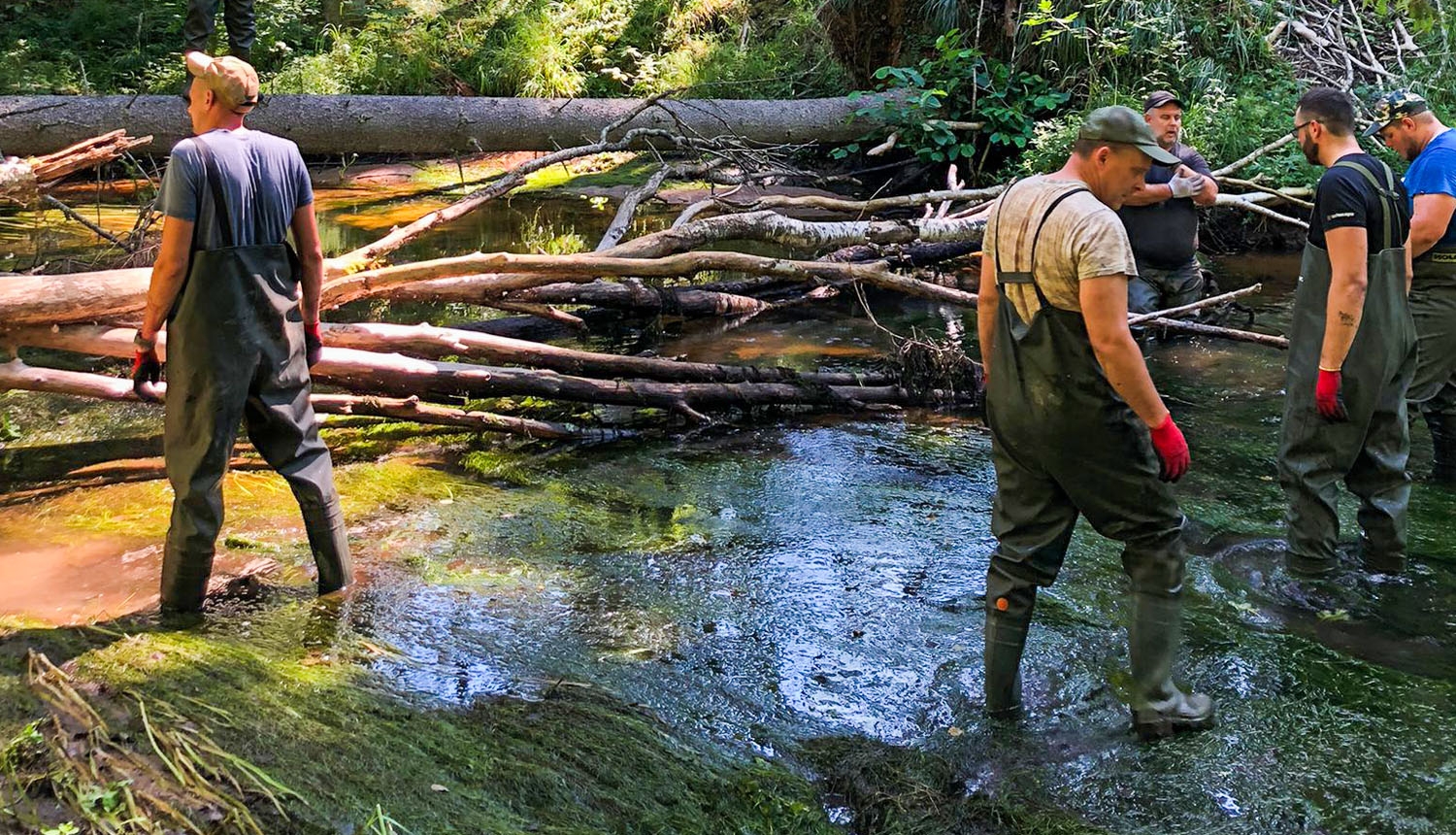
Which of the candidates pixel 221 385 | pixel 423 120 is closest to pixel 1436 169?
pixel 221 385

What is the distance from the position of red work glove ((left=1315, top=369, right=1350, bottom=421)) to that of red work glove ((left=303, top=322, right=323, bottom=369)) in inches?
164

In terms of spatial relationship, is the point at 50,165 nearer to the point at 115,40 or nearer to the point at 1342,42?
the point at 1342,42

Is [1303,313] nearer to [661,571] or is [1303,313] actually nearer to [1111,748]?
[1111,748]

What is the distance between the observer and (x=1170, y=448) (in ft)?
11.8

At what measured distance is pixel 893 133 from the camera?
1281 centimetres

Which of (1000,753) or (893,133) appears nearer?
(1000,753)

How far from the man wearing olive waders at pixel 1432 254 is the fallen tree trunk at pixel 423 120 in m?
7.37

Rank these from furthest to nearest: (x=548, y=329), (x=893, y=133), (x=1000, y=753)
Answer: (x=893, y=133) → (x=548, y=329) → (x=1000, y=753)

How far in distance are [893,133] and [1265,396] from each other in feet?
19.4

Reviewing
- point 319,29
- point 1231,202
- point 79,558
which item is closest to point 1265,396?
point 1231,202

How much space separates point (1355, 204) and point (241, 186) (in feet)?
14.0

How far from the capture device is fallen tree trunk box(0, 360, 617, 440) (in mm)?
5945

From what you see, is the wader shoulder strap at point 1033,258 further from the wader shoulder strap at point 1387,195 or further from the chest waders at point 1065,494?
the wader shoulder strap at point 1387,195

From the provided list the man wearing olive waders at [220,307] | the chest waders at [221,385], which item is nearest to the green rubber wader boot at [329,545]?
the chest waders at [221,385]
